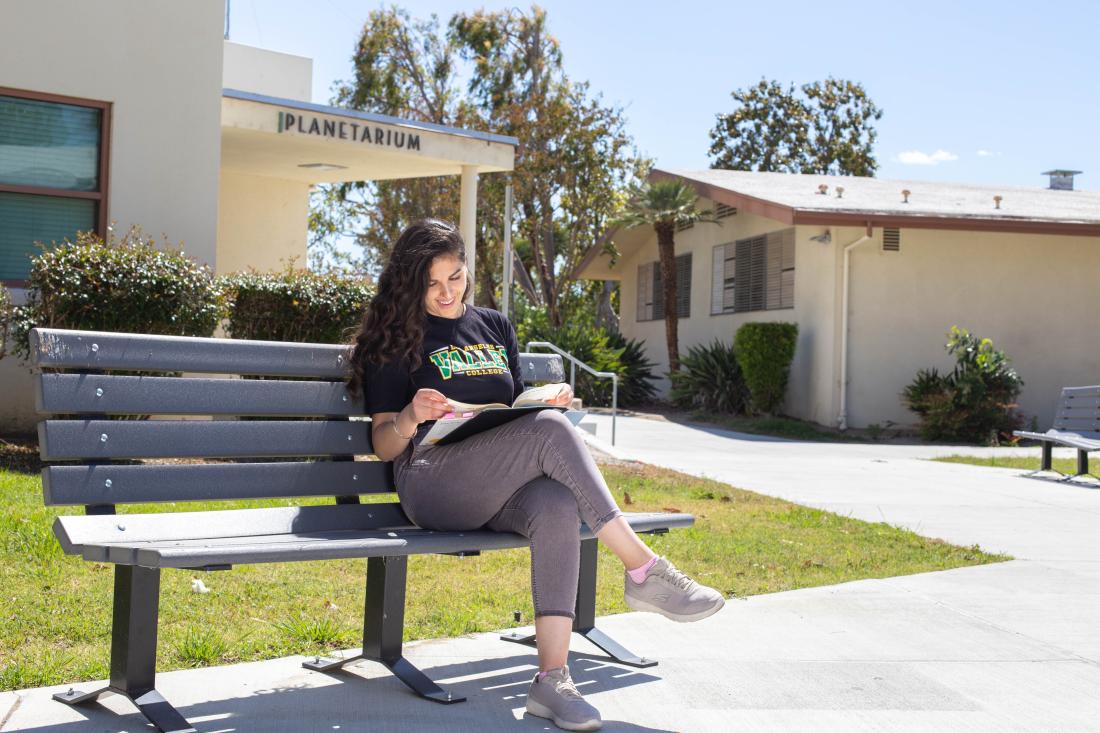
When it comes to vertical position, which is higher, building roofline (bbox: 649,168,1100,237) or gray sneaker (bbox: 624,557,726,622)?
building roofline (bbox: 649,168,1100,237)

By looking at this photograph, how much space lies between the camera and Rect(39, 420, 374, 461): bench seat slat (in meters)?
3.51

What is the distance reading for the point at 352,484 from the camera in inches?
164

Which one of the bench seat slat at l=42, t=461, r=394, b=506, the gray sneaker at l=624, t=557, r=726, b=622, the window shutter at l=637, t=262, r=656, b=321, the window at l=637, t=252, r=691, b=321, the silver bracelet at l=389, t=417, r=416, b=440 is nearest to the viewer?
the bench seat slat at l=42, t=461, r=394, b=506

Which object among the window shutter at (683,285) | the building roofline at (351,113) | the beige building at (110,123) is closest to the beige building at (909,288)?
the window shutter at (683,285)

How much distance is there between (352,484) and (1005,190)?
70.6 ft

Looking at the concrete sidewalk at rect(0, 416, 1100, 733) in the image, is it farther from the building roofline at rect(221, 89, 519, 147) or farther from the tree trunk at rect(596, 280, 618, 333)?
the tree trunk at rect(596, 280, 618, 333)

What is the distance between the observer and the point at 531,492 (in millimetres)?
3691

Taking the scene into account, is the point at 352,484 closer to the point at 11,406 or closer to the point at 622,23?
the point at 11,406

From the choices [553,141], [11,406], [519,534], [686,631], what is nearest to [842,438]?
[11,406]

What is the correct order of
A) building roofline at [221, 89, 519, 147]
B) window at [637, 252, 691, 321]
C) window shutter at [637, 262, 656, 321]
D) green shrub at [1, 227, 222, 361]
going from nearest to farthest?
green shrub at [1, 227, 222, 361]
building roofline at [221, 89, 519, 147]
window at [637, 252, 691, 321]
window shutter at [637, 262, 656, 321]

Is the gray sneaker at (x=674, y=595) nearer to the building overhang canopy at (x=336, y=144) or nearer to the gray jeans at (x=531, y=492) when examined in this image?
the gray jeans at (x=531, y=492)

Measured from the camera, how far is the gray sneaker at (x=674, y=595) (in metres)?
3.64

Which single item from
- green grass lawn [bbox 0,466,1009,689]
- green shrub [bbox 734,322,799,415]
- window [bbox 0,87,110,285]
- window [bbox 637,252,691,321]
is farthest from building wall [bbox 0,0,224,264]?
Result: window [bbox 637,252,691,321]

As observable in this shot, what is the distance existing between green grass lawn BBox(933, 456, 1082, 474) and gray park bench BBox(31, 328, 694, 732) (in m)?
9.21
